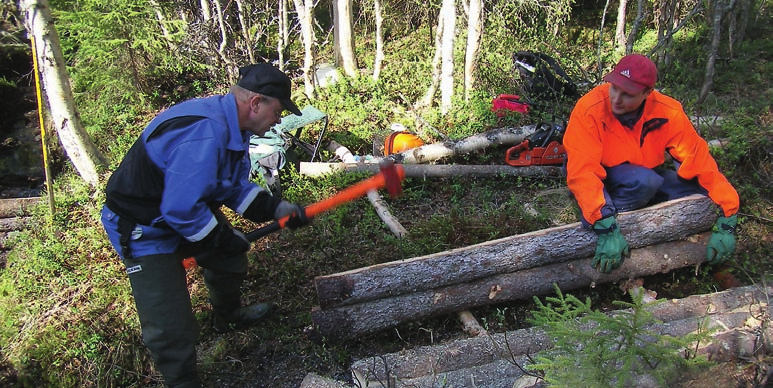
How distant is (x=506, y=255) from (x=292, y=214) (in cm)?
161

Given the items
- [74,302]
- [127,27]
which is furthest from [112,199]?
[127,27]

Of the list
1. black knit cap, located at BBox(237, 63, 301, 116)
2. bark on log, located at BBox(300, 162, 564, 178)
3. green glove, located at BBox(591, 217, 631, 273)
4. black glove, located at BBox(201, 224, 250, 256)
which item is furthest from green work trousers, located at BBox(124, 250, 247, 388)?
green glove, located at BBox(591, 217, 631, 273)

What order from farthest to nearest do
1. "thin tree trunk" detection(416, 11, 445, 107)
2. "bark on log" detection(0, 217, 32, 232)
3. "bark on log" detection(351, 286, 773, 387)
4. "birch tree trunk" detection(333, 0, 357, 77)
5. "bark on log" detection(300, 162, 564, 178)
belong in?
"birch tree trunk" detection(333, 0, 357, 77) < "thin tree trunk" detection(416, 11, 445, 107) < "bark on log" detection(300, 162, 564, 178) < "bark on log" detection(0, 217, 32, 232) < "bark on log" detection(351, 286, 773, 387)

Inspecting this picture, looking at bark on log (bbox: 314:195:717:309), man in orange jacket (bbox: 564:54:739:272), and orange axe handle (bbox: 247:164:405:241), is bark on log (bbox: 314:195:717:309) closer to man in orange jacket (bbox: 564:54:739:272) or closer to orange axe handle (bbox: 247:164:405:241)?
man in orange jacket (bbox: 564:54:739:272)

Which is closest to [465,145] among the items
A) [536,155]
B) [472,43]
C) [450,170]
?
[450,170]

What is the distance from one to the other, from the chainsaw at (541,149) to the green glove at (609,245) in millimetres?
2116

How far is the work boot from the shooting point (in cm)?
380

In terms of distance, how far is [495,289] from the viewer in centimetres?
367

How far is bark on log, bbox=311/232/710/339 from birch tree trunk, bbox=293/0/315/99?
4806mm

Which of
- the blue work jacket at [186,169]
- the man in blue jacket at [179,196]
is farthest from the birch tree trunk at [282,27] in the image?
the blue work jacket at [186,169]

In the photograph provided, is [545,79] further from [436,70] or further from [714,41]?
[714,41]

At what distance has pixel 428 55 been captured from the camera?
893 cm

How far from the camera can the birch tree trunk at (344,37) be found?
809cm

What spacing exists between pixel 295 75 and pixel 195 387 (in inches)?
258
